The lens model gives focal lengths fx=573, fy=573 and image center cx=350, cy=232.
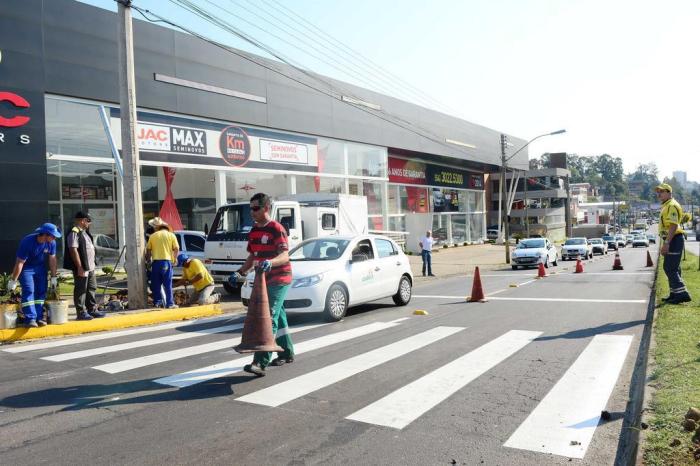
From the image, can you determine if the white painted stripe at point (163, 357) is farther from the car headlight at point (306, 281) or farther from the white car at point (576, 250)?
the white car at point (576, 250)

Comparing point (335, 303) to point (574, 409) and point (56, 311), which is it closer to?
point (56, 311)

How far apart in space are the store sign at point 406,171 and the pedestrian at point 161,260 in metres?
26.3

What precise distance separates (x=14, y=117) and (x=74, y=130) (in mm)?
2005

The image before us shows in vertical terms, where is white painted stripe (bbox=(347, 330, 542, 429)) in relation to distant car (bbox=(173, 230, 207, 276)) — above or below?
below

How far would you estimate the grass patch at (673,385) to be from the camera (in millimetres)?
3635

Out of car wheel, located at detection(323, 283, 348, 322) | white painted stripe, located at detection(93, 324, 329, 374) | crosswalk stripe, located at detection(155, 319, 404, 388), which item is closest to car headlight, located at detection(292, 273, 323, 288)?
car wheel, located at detection(323, 283, 348, 322)

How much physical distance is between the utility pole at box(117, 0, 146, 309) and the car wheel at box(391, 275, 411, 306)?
5.28m

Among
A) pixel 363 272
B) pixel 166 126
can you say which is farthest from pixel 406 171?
pixel 363 272

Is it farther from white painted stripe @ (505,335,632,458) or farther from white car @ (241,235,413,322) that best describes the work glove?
white car @ (241,235,413,322)

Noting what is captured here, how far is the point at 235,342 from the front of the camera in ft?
27.0

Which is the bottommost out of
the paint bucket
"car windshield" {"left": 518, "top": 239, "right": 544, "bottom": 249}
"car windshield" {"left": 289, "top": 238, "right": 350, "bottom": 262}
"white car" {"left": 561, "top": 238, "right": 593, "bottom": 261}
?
"white car" {"left": 561, "top": 238, "right": 593, "bottom": 261}

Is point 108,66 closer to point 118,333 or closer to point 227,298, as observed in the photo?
point 227,298

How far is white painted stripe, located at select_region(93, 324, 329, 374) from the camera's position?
22.1 feet

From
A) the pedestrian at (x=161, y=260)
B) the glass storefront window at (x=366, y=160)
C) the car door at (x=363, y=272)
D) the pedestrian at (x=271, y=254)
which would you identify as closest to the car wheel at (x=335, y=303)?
the car door at (x=363, y=272)
